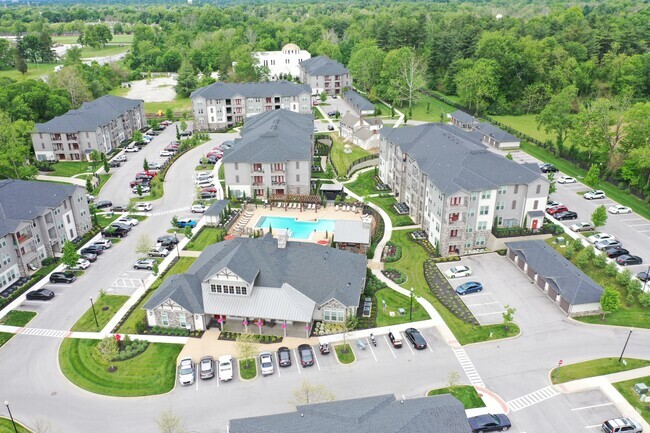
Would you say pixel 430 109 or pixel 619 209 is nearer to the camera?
pixel 619 209

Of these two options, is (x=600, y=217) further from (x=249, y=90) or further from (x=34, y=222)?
(x=249, y=90)

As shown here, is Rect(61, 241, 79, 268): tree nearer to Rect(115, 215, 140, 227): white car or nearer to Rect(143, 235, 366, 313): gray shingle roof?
Rect(115, 215, 140, 227): white car

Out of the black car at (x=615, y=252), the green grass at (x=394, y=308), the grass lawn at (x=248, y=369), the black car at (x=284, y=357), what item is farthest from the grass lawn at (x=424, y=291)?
the black car at (x=615, y=252)

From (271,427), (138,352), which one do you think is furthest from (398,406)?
(138,352)

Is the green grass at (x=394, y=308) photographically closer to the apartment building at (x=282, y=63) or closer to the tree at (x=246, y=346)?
the tree at (x=246, y=346)

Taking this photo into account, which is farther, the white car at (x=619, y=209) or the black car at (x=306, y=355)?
the white car at (x=619, y=209)

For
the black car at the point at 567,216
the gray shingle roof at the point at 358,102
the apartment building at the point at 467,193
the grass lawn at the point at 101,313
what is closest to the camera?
the grass lawn at the point at 101,313

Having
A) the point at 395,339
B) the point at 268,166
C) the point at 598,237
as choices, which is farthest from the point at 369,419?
the point at 268,166
